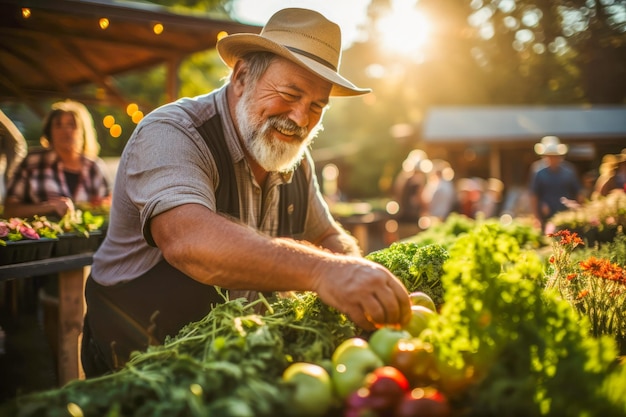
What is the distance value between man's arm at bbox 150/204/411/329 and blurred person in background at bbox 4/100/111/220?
2992 mm

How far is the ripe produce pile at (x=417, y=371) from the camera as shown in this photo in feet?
3.64

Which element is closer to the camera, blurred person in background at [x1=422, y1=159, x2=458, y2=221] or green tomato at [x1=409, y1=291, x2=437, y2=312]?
green tomato at [x1=409, y1=291, x2=437, y2=312]

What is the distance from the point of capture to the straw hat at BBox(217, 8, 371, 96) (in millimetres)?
2227

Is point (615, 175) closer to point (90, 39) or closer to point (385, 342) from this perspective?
point (385, 342)

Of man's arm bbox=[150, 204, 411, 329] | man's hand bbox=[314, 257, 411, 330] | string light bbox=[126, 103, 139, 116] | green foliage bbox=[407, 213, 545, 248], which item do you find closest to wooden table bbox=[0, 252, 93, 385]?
man's arm bbox=[150, 204, 411, 329]

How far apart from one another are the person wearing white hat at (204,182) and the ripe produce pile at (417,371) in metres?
0.39

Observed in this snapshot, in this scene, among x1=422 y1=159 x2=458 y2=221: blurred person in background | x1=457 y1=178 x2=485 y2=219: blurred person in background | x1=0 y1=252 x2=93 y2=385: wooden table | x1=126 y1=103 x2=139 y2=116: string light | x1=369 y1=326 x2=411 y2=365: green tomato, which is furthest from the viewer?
x1=457 y1=178 x2=485 y2=219: blurred person in background

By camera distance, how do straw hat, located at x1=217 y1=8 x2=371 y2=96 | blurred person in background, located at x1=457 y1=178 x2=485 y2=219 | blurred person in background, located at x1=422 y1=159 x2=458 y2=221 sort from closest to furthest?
straw hat, located at x1=217 y1=8 x2=371 y2=96, blurred person in background, located at x1=422 y1=159 x2=458 y2=221, blurred person in background, located at x1=457 y1=178 x2=485 y2=219

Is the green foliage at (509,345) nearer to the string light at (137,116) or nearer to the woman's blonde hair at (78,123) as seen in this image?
the woman's blonde hair at (78,123)

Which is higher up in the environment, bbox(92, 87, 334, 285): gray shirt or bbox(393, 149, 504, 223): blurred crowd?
bbox(393, 149, 504, 223): blurred crowd

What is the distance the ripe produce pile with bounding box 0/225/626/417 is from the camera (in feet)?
3.64

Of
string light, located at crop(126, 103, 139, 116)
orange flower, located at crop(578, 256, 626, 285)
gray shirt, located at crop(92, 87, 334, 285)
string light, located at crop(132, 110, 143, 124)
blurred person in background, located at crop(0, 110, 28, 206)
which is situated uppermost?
string light, located at crop(126, 103, 139, 116)

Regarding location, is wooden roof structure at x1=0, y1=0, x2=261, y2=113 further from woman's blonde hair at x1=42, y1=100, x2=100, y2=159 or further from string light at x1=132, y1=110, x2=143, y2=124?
woman's blonde hair at x1=42, y1=100, x2=100, y2=159

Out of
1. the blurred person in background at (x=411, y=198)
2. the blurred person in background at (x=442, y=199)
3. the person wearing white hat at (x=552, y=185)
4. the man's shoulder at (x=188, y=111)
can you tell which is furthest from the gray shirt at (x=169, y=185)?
the blurred person in background at (x=411, y=198)
